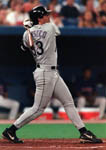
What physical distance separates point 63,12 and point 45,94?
207 inches

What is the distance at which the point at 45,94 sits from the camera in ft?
19.0

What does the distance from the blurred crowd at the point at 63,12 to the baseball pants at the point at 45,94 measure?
15.0ft

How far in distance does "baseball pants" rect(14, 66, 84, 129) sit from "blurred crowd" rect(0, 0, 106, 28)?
456 cm

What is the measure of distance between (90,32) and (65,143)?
4495 millimetres

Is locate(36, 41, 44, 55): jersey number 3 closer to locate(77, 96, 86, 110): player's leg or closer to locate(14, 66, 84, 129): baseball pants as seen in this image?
locate(14, 66, 84, 129): baseball pants

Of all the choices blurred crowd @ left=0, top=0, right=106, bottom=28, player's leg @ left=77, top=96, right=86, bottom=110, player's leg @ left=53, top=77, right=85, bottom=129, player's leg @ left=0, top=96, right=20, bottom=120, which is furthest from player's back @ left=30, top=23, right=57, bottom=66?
player's leg @ left=77, top=96, right=86, bottom=110

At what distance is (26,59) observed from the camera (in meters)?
11.6

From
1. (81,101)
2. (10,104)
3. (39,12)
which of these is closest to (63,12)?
(81,101)

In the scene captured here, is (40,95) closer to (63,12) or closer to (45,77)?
(45,77)

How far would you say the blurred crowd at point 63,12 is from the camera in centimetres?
1037

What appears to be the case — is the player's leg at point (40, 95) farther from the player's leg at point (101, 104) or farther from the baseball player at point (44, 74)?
the player's leg at point (101, 104)

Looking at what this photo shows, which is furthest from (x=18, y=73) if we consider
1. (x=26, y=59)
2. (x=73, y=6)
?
(x=73, y=6)

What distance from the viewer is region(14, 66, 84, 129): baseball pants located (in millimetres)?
5770

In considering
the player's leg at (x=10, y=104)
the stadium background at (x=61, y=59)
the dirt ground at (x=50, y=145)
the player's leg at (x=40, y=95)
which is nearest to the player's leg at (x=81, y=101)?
the stadium background at (x=61, y=59)
